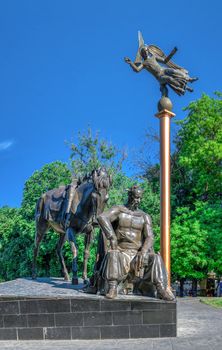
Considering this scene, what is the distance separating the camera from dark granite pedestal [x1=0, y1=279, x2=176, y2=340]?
811cm

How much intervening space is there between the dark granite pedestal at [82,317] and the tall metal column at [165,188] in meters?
9.11

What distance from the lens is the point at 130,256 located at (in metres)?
8.95

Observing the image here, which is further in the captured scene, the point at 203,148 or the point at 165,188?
the point at 203,148

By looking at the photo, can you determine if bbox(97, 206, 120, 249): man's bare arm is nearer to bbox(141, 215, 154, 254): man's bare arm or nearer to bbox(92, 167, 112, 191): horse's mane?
bbox(141, 215, 154, 254): man's bare arm

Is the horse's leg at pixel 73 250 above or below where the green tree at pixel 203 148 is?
below

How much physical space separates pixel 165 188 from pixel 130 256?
8959 millimetres

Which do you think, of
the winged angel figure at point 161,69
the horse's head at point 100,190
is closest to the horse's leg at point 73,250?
the horse's head at point 100,190

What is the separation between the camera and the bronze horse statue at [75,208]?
9961 millimetres

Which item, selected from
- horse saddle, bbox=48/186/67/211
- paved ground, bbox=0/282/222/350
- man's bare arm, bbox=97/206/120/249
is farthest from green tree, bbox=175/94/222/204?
paved ground, bbox=0/282/222/350

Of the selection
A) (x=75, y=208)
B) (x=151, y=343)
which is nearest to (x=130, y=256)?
(x=151, y=343)

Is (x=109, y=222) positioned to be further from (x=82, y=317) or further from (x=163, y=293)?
(x=82, y=317)

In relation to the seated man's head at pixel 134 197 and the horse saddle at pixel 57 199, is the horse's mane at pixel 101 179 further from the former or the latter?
the horse saddle at pixel 57 199

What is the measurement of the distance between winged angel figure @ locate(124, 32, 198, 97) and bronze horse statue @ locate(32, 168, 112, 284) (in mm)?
7559

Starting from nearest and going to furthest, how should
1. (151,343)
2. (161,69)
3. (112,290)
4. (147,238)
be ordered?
(151,343) < (112,290) < (147,238) < (161,69)
